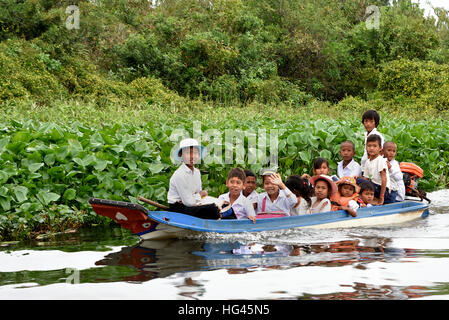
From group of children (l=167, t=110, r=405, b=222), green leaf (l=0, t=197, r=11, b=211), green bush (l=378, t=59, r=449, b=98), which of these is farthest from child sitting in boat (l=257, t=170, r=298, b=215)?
green bush (l=378, t=59, r=449, b=98)

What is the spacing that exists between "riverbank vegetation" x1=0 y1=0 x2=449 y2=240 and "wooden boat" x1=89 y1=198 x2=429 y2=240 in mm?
1485

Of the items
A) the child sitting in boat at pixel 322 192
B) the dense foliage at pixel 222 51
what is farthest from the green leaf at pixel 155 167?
the dense foliage at pixel 222 51

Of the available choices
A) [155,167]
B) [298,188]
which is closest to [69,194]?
[155,167]

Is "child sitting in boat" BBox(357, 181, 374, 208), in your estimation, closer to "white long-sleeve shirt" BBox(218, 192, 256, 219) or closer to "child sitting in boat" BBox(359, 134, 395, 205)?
"child sitting in boat" BBox(359, 134, 395, 205)

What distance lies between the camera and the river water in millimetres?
4738

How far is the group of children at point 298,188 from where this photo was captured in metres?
6.88

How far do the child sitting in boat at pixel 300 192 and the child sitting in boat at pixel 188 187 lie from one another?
1110mm

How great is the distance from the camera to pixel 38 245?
6.76 metres

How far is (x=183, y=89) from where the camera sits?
20828 mm

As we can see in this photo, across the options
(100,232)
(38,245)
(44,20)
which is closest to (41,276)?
(38,245)

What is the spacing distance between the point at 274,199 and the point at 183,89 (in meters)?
13.8

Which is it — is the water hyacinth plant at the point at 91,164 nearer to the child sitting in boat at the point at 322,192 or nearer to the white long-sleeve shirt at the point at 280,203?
the white long-sleeve shirt at the point at 280,203
